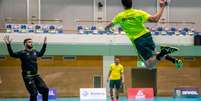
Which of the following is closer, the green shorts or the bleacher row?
the green shorts

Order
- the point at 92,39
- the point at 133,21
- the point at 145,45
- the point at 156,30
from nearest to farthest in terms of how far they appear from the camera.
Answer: the point at 133,21, the point at 145,45, the point at 92,39, the point at 156,30

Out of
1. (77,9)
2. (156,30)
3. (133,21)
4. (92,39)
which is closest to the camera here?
(133,21)

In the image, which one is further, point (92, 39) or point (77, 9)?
point (77, 9)

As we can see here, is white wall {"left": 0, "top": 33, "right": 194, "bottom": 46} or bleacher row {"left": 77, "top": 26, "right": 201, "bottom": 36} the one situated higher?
bleacher row {"left": 77, "top": 26, "right": 201, "bottom": 36}

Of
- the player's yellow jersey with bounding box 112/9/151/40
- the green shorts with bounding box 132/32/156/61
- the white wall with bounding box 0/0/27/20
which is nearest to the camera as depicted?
the player's yellow jersey with bounding box 112/9/151/40

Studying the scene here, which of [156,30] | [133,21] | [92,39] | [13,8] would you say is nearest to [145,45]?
[133,21]

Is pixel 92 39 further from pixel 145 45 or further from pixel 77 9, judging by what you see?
pixel 145 45

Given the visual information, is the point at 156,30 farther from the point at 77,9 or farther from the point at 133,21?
the point at 133,21

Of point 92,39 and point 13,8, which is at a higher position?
point 13,8

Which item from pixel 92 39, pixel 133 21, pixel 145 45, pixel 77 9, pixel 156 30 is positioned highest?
pixel 77 9

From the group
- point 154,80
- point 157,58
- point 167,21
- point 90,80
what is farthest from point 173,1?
point 157,58

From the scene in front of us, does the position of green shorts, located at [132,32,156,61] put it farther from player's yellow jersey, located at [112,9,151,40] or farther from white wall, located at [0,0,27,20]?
white wall, located at [0,0,27,20]

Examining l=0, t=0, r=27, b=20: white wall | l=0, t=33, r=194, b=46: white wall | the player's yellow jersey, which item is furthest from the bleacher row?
the player's yellow jersey

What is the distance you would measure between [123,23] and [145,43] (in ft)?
2.38
